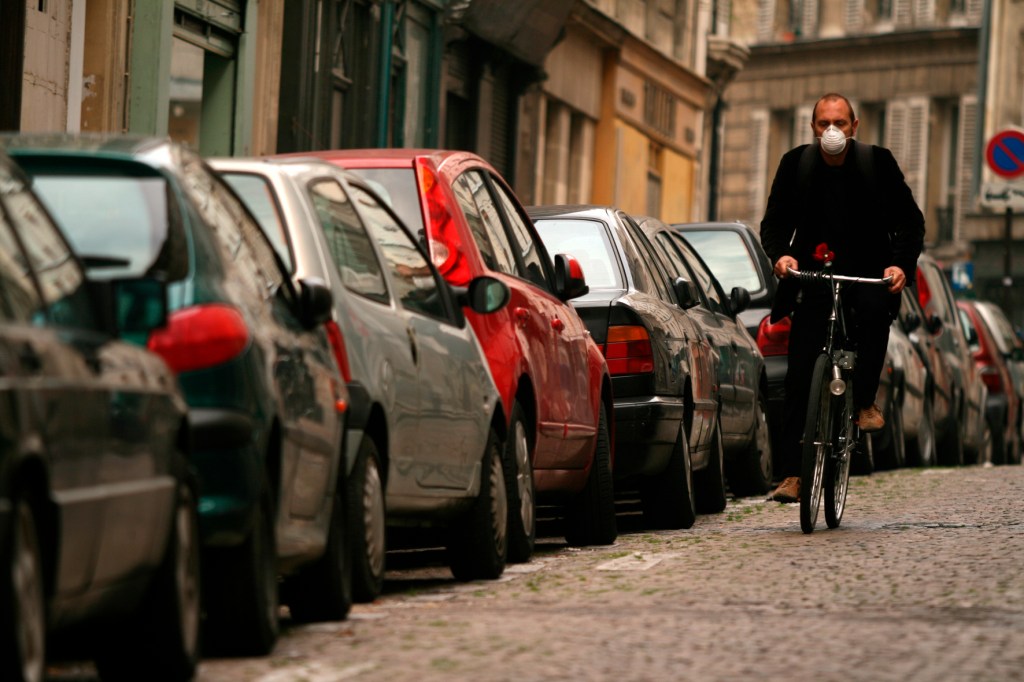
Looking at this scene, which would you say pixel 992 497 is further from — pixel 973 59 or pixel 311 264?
pixel 973 59

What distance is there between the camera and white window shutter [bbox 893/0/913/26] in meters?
62.0

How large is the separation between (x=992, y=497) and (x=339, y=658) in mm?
9285

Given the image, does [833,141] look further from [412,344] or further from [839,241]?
[412,344]

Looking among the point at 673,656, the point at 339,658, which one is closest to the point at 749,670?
the point at 673,656

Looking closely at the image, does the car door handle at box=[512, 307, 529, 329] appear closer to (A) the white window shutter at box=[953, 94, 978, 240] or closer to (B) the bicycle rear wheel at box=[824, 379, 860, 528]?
(B) the bicycle rear wheel at box=[824, 379, 860, 528]

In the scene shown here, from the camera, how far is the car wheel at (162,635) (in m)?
6.39

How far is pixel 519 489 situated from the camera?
10586 millimetres

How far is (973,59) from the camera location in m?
61.5

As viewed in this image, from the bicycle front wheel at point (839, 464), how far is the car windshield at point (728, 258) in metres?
6.49

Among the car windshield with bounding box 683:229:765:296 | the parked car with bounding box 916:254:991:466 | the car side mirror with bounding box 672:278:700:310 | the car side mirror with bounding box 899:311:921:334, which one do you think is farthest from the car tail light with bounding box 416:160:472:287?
the parked car with bounding box 916:254:991:466

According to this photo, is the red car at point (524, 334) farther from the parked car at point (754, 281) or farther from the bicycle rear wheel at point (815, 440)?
the parked car at point (754, 281)

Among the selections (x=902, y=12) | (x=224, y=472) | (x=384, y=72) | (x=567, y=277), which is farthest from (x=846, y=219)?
(x=902, y=12)

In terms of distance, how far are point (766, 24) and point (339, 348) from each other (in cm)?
5758

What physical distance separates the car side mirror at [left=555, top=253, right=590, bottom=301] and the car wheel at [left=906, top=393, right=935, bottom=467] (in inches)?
425
